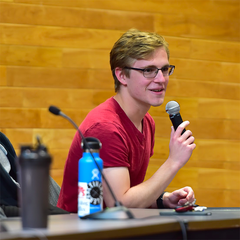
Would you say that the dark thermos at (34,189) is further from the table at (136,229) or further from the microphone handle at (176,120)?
the microphone handle at (176,120)

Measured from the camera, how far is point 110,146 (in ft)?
4.63

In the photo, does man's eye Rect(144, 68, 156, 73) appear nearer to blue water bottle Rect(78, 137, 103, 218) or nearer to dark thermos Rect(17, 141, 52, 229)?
blue water bottle Rect(78, 137, 103, 218)

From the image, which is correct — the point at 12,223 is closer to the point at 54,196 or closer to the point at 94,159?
the point at 94,159

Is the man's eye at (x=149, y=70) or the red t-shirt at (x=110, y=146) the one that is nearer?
the red t-shirt at (x=110, y=146)

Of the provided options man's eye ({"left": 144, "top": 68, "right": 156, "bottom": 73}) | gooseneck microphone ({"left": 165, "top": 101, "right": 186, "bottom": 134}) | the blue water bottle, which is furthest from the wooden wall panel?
the blue water bottle

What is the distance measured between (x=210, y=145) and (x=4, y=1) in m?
1.88

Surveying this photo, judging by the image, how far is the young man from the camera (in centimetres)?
138

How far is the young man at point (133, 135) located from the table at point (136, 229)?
0.32 meters

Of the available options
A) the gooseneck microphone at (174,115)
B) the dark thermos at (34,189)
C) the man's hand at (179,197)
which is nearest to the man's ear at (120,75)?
the gooseneck microphone at (174,115)

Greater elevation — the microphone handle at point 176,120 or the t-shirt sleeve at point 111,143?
the microphone handle at point 176,120

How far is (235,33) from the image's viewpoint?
3186 millimetres

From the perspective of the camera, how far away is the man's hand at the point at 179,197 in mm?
1518

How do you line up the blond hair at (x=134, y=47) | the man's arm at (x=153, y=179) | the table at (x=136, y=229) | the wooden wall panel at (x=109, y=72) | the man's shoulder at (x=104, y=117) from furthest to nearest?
the wooden wall panel at (x=109, y=72), the blond hair at (x=134, y=47), the man's shoulder at (x=104, y=117), the man's arm at (x=153, y=179), the table at (x=136, y=229)

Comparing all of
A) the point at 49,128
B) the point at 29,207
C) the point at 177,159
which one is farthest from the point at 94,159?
the point at 49,128
